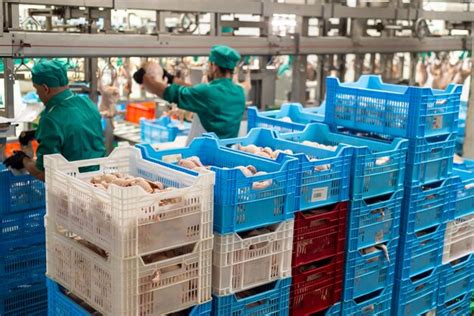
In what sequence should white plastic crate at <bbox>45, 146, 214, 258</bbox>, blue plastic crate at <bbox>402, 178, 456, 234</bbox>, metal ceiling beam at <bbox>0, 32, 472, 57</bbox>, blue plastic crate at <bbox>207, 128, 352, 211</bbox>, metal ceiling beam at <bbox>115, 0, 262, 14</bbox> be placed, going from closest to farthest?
white plastic crate at <bbox>45, 146, 214, 258</bbox>
blue plastic crate at <bbox>207, 128, 352, 211</bbox>
blue plastic crate at <bbox>402, 178, 456, 234</bbox>
metal ceiling beam at <bbox>0, 32, 472, 57</bbox>
metal ceiling beam at <bbox>115, 0, 262, 14</bbox>

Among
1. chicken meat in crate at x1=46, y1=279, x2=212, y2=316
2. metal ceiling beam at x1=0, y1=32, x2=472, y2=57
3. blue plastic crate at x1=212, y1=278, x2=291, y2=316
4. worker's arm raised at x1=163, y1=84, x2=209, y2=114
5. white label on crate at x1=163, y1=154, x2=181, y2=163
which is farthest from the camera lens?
worker's arm raised at x1=163, y1=84, x2=209, y2=114

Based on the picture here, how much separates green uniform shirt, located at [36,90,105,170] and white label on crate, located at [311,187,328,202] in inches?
54.7

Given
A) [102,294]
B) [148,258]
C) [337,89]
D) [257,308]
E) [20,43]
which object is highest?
[20,43]

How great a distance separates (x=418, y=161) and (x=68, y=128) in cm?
199

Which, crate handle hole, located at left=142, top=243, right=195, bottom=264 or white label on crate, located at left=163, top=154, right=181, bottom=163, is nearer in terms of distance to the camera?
crate handle hole, located at left=142, top=243, right=195, bottom=264

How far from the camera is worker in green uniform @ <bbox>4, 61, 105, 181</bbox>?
129 inches

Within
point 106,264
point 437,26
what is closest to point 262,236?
point 106,264

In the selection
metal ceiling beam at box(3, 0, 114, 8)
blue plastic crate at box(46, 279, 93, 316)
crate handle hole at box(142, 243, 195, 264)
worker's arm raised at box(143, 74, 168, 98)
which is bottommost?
blue plastic crate at box(46, 279, 93, 316)

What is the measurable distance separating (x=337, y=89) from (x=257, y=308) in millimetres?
1600

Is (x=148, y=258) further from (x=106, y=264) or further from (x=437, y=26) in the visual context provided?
(x=437, y=26)

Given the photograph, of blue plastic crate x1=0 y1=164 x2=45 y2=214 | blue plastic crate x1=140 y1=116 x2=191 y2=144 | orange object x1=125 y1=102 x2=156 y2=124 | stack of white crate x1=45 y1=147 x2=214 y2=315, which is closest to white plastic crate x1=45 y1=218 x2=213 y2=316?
stack of white crate x1=45 y1=147 x2=214 y2=315

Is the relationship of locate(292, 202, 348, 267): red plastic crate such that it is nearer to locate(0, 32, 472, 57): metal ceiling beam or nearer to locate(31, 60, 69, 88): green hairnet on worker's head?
locate(31, 60, 69, 88): green hairnet on worker's head

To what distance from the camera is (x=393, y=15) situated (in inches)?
257

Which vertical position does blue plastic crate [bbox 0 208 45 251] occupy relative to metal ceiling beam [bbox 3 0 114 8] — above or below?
below
